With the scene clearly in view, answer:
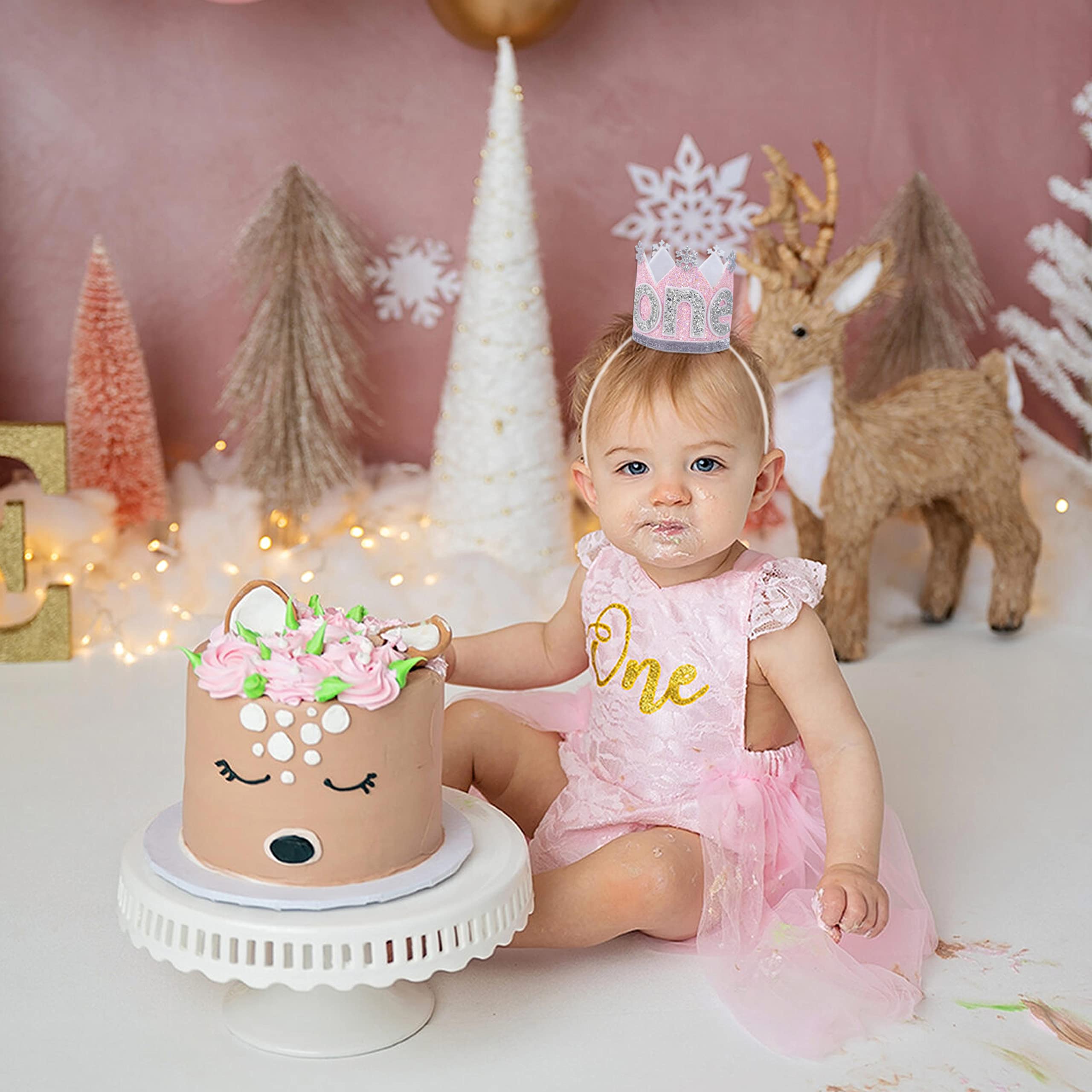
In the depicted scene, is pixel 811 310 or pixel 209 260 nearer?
pixel 811 310

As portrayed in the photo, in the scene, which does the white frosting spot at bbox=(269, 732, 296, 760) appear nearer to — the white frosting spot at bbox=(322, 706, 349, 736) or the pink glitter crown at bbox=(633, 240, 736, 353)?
the white frosting spot at bbox=(322, 706, 349, 736)

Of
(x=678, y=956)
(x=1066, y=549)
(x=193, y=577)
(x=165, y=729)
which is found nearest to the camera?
(x=678, y=956)

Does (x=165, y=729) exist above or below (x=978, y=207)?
below

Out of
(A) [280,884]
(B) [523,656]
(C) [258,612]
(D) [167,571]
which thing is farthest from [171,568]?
(A) [280,884]

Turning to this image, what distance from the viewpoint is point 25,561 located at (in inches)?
89.0

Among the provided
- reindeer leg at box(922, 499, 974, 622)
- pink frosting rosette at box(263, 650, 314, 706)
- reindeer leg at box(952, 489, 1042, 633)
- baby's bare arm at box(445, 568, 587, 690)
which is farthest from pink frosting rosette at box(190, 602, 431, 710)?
reindeer leg at box(922, 499, 974, 622)

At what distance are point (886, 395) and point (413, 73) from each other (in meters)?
1.06

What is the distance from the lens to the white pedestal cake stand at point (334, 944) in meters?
1.06

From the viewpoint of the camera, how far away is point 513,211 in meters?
2.46

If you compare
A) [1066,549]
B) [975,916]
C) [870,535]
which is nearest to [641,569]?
[975,916]

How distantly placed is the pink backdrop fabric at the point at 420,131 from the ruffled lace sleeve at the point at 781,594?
142 centimetres

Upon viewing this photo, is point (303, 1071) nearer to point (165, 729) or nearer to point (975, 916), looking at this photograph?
point (975, 916)

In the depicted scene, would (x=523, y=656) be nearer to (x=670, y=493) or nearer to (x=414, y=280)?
(x=670, y=493)

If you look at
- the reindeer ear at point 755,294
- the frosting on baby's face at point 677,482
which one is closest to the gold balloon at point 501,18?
the reindeer ear at point 755,294
